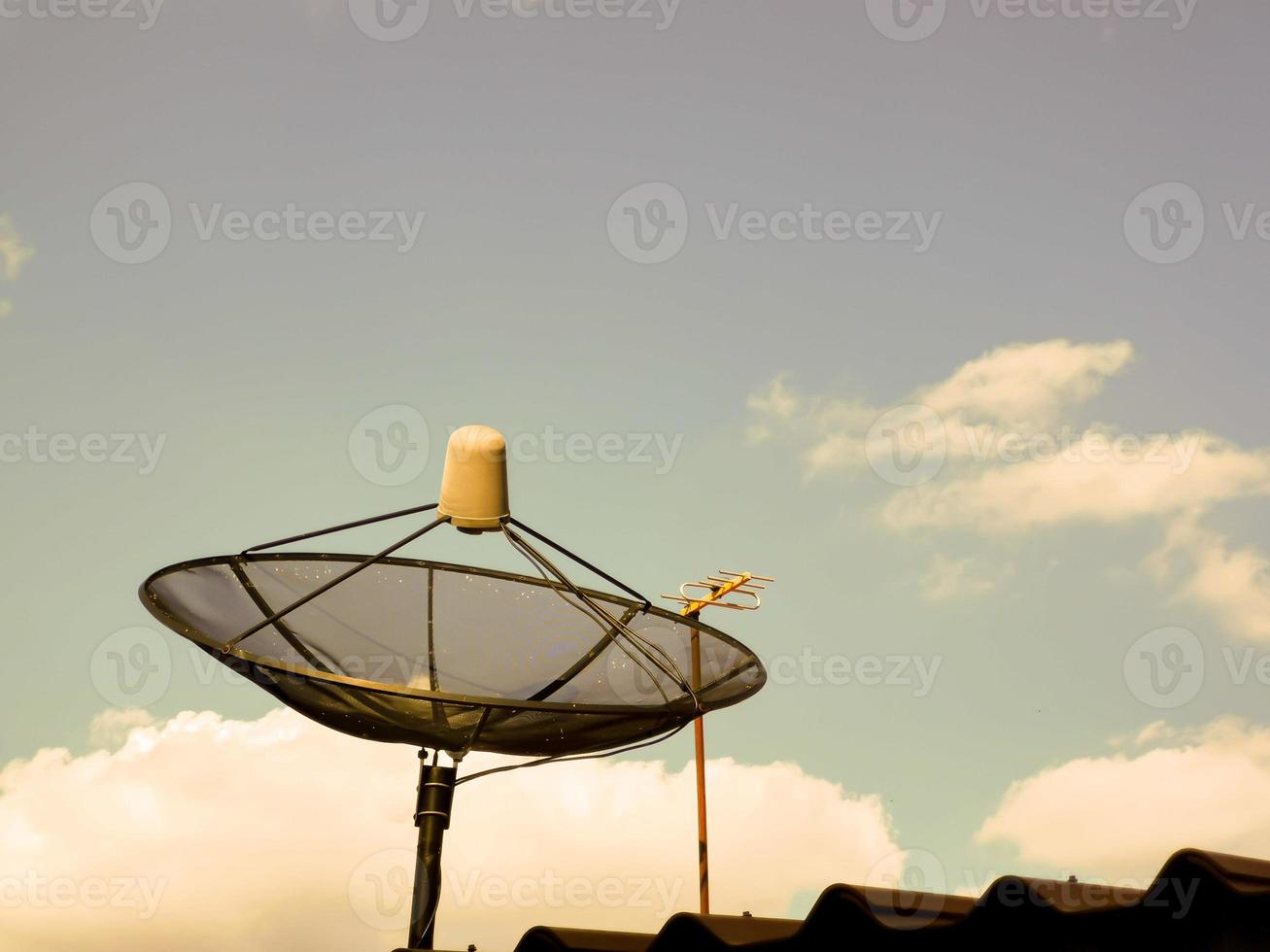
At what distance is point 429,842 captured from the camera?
962 centimetres

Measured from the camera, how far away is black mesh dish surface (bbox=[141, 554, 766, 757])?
9602 millimetres

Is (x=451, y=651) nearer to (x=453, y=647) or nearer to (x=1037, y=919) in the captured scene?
(x=453, y=647)

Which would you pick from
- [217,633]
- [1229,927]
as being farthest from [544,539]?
[1229,927]

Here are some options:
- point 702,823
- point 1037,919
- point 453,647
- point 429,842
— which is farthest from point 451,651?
point 702,823

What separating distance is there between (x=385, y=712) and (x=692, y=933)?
264 centimetres

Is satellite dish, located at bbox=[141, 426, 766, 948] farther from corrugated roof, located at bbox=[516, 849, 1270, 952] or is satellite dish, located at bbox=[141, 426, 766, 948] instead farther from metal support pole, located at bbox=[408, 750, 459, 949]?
corrugated roof, located at bbox=[516, 849, 1270, 952]

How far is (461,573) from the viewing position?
12469 millimetres

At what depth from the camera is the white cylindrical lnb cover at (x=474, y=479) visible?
32.2 ft

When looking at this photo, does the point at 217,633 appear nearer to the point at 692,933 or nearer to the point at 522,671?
the point at 522,671

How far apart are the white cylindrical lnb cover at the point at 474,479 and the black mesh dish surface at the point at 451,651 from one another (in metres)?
1.29

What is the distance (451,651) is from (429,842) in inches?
102

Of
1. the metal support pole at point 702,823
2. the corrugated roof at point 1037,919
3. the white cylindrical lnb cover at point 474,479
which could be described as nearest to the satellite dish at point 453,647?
the white cylindrical lnb cover at point 474,479

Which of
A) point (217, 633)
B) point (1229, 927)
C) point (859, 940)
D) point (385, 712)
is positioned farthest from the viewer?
point (217, 633)

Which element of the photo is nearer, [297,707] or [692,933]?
[692,933]
